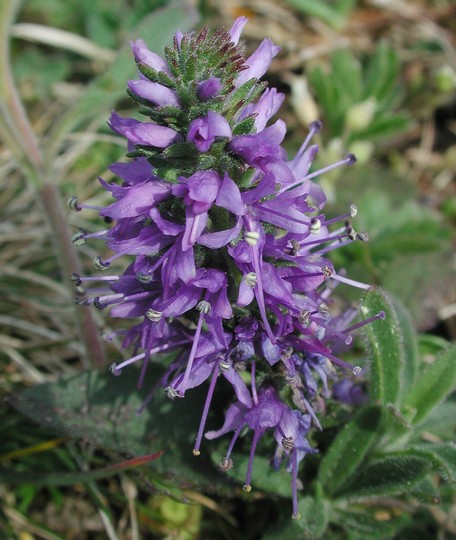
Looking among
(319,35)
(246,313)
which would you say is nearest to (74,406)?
(246,313)

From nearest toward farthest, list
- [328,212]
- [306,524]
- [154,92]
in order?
[154,92], [306,524], [328,212]

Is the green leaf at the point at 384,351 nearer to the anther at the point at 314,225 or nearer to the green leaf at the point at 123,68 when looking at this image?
the anther at the point at 314,225

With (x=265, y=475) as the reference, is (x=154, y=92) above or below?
above

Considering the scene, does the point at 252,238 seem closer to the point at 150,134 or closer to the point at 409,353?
the point at 150,134

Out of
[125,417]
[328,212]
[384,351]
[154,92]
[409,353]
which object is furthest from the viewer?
[328,212]

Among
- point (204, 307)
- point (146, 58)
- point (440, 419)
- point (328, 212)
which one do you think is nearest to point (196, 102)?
point (146, 58)

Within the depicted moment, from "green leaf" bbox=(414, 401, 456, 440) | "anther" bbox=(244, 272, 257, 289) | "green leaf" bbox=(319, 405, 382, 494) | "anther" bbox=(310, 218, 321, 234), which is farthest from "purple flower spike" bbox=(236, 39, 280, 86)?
"green leaf" bbox=(414, 401, 456, 440)
